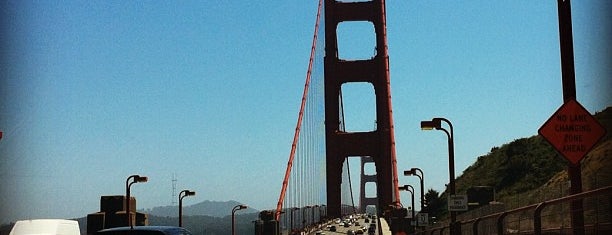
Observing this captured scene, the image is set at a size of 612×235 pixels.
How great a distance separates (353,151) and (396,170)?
16.7 feet

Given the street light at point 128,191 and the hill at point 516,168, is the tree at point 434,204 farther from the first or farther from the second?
the street light at point 128,191

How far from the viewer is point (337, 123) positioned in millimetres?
78188

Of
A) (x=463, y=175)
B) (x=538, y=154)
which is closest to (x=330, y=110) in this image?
(x=538, y=154)

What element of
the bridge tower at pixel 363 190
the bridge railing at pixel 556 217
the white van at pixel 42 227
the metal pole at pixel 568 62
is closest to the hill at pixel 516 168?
the bridge railing at pixel 556 217

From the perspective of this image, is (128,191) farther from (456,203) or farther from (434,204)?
(434,204)

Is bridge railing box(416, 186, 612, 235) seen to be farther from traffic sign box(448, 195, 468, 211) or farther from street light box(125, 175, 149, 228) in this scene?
street light box(125, 175, 149, 228)

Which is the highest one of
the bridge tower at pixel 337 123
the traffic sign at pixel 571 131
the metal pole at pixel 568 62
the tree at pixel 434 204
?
the bridge tower at pixel 337 123

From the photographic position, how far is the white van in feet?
43.1

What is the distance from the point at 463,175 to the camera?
98.2 m

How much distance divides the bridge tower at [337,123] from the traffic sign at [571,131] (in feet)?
204

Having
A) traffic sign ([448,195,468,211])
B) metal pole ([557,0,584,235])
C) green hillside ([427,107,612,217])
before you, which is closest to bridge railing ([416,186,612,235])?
metal pole ([557,0,584,235])

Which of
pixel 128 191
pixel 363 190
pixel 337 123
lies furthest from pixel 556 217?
pixel 363 190

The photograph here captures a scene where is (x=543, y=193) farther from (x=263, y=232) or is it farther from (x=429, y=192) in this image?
(x=429, y=192)

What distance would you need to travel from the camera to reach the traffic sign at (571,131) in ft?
35.3
